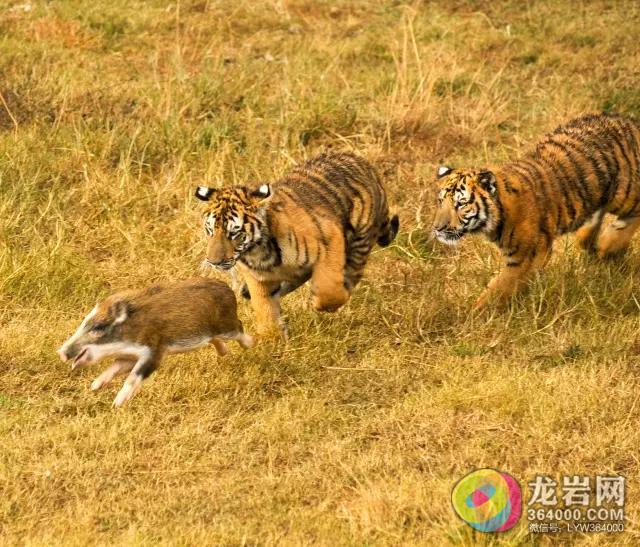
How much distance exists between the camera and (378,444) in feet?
18.4

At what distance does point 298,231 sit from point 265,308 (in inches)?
17.7

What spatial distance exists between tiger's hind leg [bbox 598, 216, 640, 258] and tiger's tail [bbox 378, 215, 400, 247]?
124 cm

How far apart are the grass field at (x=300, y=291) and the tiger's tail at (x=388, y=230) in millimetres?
201

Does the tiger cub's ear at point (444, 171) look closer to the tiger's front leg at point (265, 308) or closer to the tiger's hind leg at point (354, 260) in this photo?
the tiger's hind leg at point (354, 260)

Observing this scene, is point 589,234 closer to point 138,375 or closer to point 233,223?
point 233,223

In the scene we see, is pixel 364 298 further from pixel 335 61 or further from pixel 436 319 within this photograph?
pixel 335 61

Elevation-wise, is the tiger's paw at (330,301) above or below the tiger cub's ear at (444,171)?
below

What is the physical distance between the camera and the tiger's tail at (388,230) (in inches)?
290

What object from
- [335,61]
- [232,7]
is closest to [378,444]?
[335,61]

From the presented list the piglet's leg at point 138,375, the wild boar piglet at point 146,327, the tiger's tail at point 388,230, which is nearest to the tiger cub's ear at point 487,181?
the tiger's tail at point 388,230

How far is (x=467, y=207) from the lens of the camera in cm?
686

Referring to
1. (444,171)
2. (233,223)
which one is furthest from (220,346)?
(444,171)

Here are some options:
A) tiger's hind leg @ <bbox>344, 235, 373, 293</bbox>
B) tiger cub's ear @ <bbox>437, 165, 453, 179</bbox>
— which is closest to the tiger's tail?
tiger's hind leg @ <bbox>344, 235, 373, 293</bbox>

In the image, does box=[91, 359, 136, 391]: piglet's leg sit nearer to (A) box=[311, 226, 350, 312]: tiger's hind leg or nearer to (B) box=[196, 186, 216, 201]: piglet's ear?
(B) box=[196, 186, 216, 201]: piglet's ear
